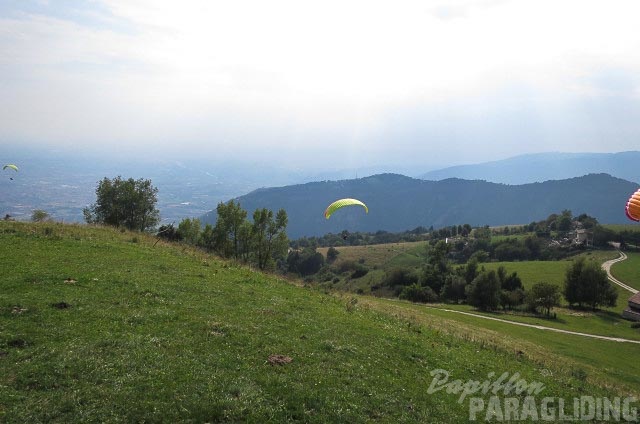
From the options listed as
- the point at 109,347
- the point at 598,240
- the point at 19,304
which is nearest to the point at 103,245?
the point at 19,304

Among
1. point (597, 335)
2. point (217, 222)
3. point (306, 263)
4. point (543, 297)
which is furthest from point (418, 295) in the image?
point (306, 263)

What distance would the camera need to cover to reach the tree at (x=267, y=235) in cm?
6225

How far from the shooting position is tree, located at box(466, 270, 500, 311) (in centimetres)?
7900

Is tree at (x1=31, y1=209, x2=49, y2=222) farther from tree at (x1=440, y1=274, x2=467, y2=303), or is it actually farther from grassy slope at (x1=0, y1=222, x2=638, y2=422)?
tree at (x1=440, y1=274, x2=467, y2=303)

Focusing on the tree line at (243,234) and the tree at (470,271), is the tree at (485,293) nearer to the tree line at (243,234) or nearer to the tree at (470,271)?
the tree at (470,271)

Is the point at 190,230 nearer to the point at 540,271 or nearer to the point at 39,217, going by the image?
the point at 39,217

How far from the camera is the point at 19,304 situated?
639 inches

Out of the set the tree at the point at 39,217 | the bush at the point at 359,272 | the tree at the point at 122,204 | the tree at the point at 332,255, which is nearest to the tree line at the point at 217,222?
the tree at the point at 122,204

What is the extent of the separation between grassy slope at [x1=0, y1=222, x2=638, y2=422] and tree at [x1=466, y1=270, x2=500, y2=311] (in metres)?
59.1

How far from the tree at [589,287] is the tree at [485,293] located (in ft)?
54.6

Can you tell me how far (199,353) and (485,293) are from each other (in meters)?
75.4

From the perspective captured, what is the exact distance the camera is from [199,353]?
14539 mm

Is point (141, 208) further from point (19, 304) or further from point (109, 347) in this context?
point (109, 347)

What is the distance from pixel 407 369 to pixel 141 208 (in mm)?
55056
